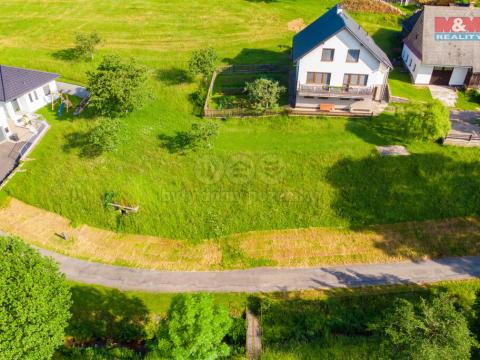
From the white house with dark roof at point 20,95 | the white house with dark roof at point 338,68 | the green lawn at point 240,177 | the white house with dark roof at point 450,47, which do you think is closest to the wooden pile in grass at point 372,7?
the white house with dark roof at point 450,47

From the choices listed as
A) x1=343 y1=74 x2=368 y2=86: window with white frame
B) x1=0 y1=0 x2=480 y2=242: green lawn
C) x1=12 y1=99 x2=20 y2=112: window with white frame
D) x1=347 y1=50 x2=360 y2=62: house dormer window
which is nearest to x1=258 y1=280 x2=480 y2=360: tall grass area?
x1=0 y1=0 x2=480 y2=242: green lawn

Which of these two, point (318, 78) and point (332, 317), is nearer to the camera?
point (332, 317)

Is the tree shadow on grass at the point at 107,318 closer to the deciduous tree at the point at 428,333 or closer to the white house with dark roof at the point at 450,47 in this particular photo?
the deciduous tree at the point at 428,333

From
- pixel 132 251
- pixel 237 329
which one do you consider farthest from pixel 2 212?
pixel 237 329

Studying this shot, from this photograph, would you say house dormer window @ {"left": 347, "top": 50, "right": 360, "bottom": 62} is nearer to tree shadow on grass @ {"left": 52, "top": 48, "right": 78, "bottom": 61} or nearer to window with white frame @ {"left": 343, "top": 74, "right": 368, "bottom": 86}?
window with white frame @ {"left": 343, "top": 74, "right": 368, "bottom": 86}

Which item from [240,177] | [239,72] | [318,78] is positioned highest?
[318,78]

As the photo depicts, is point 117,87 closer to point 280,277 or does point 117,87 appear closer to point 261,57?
point 261,57

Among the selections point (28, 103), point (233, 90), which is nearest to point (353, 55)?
point (233, 90)
